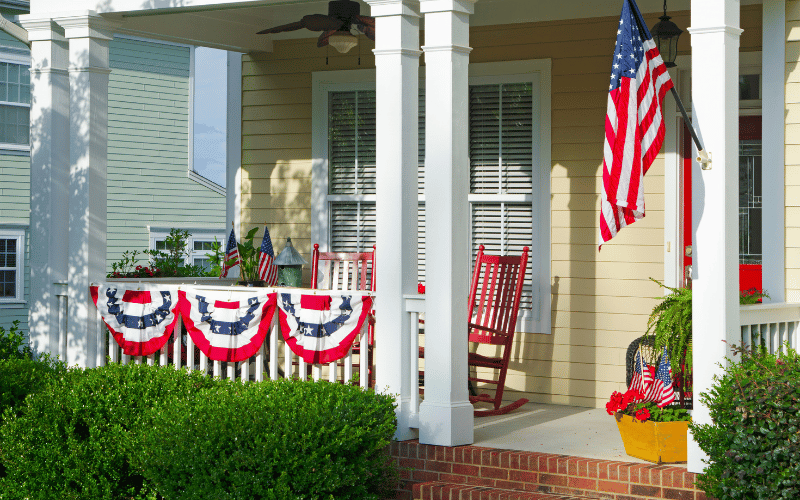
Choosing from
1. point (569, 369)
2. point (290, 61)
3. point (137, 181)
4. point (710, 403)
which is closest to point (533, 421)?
point (569, 369)

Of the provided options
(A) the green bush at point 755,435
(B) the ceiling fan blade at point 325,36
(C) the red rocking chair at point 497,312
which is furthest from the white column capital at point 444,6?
(A) the green bush at point 755,435

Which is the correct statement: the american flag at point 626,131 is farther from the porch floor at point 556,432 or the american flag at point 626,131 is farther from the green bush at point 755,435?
the porch floor at point 556,432

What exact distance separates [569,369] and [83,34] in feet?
13.9

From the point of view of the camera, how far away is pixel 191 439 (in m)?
4.59

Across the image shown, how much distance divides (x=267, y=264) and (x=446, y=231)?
9.19 feet

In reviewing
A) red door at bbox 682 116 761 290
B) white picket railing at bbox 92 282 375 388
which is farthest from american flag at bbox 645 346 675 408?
white picket railing at bbox 92 282 375 388

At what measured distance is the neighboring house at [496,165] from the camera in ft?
16.9

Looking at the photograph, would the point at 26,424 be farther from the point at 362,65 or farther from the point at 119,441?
the point at 362,65

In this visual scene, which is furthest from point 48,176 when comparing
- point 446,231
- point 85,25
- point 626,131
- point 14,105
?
point 14,105

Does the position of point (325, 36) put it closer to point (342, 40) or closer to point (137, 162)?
point (342, 40)

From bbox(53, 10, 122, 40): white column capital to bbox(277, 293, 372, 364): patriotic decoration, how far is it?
2424 mm

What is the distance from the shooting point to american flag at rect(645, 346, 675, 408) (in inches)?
194

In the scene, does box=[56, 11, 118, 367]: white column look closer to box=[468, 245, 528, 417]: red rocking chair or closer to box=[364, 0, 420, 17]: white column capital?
box=[364, 0, 420, 17]: white column capital

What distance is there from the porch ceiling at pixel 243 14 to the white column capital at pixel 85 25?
0.08 meters
